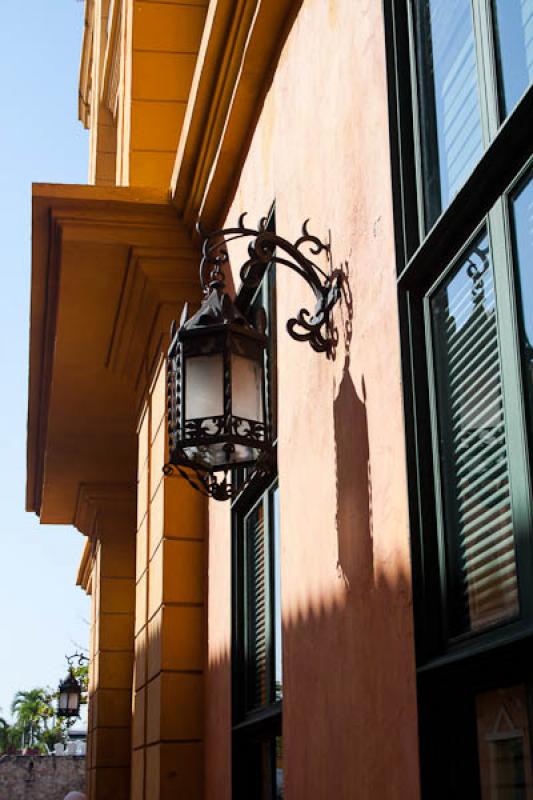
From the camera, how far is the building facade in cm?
354

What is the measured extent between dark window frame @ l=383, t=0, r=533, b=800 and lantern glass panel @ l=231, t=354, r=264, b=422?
46.2 inches

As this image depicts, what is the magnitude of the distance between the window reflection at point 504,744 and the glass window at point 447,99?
149 cm

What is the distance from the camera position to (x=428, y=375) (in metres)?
4.08

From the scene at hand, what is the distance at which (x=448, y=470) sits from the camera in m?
3.88

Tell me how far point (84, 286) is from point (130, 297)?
33 centimetres

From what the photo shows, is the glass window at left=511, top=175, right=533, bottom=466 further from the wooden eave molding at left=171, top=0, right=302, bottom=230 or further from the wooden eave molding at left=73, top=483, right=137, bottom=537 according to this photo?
the wooden eave molding at left=73, top=483, right=137, bottom=537

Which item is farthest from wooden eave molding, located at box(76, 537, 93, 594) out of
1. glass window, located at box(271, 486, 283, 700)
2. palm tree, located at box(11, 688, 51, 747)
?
palm tree, located at box(11, 688, 51, 747)

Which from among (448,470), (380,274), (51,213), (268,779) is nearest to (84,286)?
(51,213)

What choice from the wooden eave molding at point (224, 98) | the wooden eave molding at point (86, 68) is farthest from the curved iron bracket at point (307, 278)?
the wooden eave molding at point (86, 68)

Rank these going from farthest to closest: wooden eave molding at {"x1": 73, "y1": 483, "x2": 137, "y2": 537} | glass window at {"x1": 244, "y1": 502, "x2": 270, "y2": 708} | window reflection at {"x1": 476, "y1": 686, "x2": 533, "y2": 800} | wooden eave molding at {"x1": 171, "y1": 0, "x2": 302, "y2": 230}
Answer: wooden eave molding at {"x1": 73, "y1": 483, "x2": 137, "y2": 537} < wooden eave molding at {"x1": 171, "y1": 0, "x2": 302, "y2": 230} < glass window at {"x1": 244, "y1": 502, "x2": 270, "y2": 708} < window reflection at {"x1": 476, "y1": 686, "x2": 533, "y2": 800}

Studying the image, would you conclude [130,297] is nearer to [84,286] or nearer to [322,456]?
[84,286]

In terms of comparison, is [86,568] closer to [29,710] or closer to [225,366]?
[225,366]

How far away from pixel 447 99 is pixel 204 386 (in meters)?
1.63

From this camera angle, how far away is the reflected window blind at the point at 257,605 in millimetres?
6570
